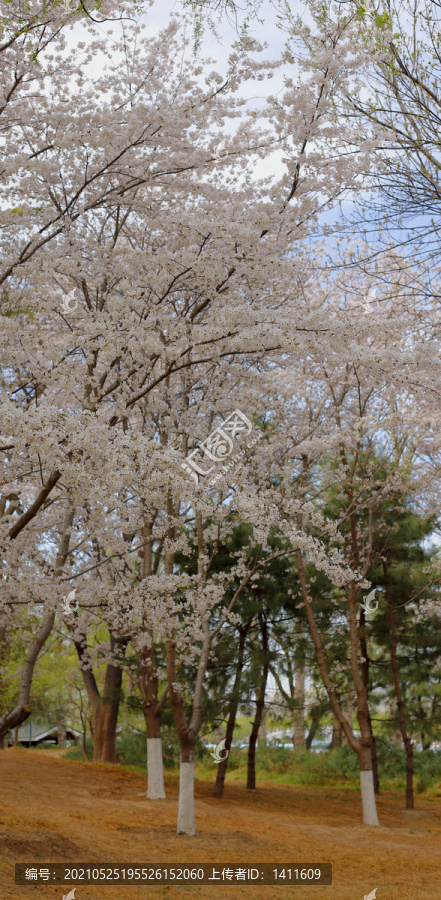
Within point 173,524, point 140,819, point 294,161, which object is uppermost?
point 294,161

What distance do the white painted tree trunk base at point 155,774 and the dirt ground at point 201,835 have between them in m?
0.17

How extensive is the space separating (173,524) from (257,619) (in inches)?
307

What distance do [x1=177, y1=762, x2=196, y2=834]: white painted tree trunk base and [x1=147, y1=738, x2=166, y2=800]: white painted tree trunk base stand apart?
254 centimetres

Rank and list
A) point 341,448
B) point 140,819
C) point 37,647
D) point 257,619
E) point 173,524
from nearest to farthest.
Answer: point 37,647, point 173,524, point 140,819, point 341,448, point 257,619

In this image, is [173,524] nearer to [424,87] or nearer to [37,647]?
[37,647]

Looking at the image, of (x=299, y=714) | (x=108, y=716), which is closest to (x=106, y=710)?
(x=108, y=716)

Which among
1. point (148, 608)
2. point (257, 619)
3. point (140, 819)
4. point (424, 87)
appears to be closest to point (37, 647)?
point (148, 608)

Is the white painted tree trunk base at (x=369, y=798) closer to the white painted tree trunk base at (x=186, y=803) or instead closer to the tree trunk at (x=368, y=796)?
the tree trunk at (x=368, y=796)

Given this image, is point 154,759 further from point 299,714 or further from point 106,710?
point 299,714

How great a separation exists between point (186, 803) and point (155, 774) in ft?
8.55

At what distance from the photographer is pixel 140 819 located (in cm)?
949

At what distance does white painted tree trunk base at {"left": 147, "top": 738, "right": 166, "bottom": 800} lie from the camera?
36.8 ft

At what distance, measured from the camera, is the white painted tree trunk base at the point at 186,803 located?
8.77 meters

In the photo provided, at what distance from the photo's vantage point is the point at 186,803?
8.83 m
